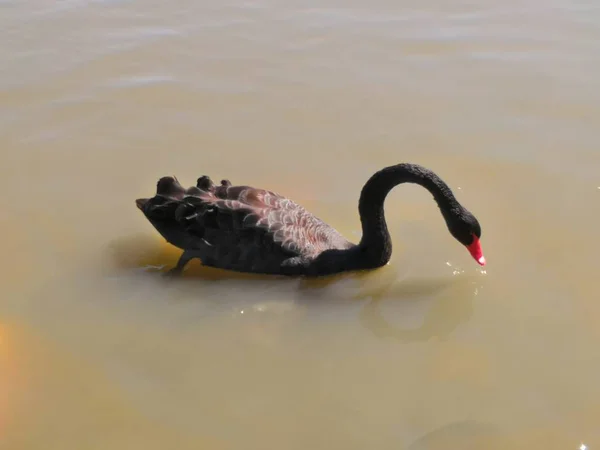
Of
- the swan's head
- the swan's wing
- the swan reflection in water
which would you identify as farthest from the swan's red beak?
the swan's wing

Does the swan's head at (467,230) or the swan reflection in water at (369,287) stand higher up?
the swan's head at (467,230)

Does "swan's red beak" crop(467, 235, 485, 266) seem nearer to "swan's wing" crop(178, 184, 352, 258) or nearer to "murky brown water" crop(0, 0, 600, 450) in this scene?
"murky brown water" crop(0, 0, 600, 450)

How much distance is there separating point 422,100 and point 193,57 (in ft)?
8.44

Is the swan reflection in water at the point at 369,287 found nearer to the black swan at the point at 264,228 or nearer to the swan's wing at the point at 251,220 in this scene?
the black swan at the point at 264,228

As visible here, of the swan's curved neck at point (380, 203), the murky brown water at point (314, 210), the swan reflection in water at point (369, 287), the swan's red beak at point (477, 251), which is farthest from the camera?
the swan's curved neck at point (380, 203)

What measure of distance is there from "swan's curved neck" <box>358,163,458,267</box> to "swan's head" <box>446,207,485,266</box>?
10 centimetres

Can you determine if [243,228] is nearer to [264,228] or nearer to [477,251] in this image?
[264,228]

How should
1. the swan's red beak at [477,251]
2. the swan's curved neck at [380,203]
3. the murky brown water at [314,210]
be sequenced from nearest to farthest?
the murky brown water at [314,210] → the swan's red beak at [477,251] → the swan's curved neck at [380,203]

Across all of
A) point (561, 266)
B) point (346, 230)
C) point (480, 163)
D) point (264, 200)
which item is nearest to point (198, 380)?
point (264, 200)

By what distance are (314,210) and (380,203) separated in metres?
0.86

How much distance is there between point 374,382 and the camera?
171 inches

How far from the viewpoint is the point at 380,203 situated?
17.1 ft

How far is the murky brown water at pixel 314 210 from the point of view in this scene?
13.7 feet

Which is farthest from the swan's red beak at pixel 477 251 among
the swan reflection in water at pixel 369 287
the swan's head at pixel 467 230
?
the swan reflection in water at pixel 369 287
